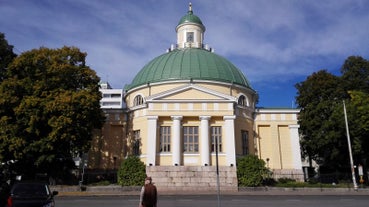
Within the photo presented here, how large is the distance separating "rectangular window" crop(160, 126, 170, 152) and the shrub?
3.68 metres

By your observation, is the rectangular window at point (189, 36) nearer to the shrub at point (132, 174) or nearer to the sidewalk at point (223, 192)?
the shrub at point (132, 174)

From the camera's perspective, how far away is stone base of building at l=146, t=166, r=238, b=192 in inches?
1158

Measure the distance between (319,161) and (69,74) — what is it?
36032mm

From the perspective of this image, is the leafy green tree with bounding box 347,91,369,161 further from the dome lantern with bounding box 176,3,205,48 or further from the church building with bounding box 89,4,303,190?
the dome lantern with bounding box 176,3,205,48

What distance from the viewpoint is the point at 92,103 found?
29.6 metres

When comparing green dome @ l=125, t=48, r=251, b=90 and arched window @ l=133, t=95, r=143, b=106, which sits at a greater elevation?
green dome @ l=125, t=48, r=251, b=90

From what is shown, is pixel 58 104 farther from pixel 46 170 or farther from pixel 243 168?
pixel 243 168

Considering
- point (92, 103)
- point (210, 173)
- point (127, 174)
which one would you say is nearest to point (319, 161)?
point (210, 173)

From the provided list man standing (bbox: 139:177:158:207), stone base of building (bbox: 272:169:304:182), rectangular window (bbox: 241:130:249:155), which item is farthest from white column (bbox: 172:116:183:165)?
man standing (bbox: 139:177:158:207)

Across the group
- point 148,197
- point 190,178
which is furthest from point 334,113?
point 148,197

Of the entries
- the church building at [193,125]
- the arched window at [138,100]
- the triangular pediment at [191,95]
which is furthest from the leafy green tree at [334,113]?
the arched window at [138,100]

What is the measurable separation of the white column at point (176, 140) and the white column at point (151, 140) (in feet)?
6.11

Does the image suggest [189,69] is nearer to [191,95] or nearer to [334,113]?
[191,95]

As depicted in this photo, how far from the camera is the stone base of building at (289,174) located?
36.7m
